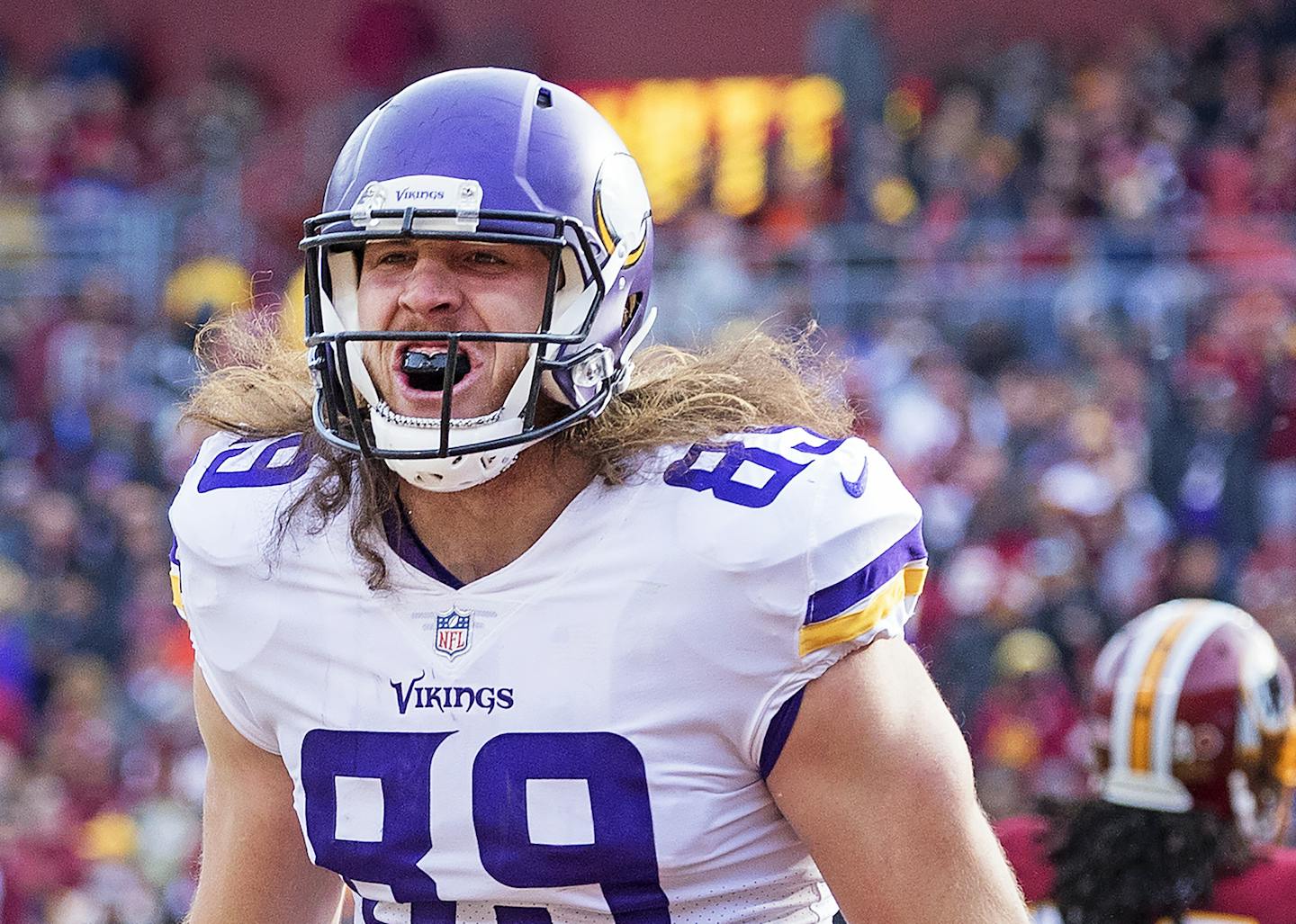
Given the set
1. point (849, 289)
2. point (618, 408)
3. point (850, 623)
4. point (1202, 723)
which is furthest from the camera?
point (849, 289)

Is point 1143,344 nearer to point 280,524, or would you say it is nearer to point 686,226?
point 686,226

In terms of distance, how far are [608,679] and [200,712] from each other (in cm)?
56

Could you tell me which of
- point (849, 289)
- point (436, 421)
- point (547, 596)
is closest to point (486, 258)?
point (436, 421)

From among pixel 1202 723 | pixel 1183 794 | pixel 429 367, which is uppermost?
pixel 429 367

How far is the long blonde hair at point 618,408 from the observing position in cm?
208

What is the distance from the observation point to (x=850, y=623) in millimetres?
1880

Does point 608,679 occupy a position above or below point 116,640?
above

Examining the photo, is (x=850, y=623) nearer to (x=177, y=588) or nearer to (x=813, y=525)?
(x=813, y=525)

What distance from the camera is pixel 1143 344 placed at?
293 inches

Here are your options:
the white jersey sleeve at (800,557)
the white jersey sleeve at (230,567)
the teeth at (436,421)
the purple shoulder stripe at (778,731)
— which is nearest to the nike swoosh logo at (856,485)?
the white jersey sleeve at (800,557)

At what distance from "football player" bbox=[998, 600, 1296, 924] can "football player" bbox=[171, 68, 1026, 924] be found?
32.7 inches

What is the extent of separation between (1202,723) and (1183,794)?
0.11m

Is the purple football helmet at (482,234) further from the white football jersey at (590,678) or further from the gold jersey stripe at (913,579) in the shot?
the gold jersey stripe at (913,579)

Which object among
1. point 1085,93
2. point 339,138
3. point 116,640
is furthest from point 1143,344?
point 339,138
